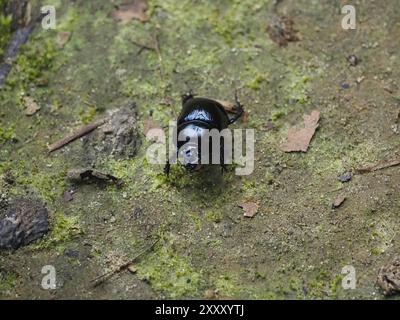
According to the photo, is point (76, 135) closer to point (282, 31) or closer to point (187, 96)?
point (187, 96)

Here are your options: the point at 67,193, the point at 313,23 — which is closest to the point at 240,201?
the point at 67,193

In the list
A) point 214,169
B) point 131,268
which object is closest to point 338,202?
point 214,169

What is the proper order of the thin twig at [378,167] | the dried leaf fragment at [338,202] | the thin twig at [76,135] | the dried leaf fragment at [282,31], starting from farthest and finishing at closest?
the dried leaf fragment at [282,31] → the thin twig at [76,135] → the thin twig at [378,167] → the dried leaf fragment at [338,202]

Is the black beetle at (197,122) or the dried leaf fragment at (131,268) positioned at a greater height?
the black beetle at (197,122)

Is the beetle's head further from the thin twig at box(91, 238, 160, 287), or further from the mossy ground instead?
the thin twig at box(91, 238, 160, 287)

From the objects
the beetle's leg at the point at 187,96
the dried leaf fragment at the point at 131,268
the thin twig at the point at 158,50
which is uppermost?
the thin twig at the point at 158,50

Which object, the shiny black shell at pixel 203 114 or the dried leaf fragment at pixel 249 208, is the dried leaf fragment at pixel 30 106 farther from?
the dried leaf fragment at pixel 249 208

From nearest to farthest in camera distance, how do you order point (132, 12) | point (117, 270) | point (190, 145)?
point (117, 270) < point (190, 145) < point (132, 12)

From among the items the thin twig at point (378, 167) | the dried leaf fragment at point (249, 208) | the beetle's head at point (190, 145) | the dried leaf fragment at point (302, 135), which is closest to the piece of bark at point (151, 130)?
the beetle's head at point (190, 145)
